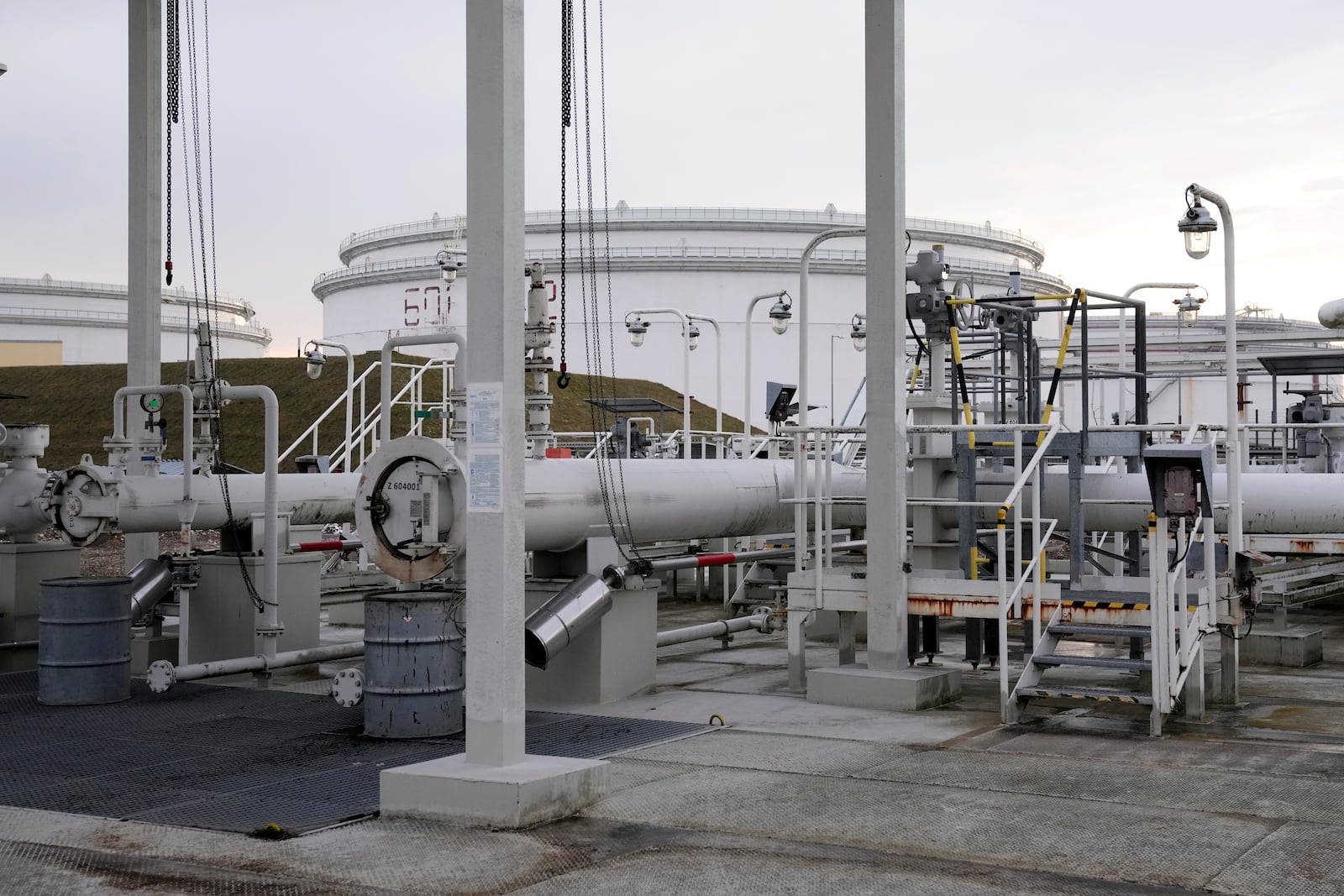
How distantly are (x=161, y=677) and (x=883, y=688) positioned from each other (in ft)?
18.8

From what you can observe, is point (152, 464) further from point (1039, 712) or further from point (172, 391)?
point (1039, 712)

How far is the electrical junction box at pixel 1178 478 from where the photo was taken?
29.4 ft

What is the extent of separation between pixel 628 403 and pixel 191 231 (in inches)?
328

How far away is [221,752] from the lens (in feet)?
29.4

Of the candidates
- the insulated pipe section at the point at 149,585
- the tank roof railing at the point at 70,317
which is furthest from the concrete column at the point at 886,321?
the tank roof railing at the point at 70,317

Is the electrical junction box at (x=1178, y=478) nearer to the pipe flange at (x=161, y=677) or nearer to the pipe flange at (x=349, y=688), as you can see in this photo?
the pipe flange at (x=349, y=688)

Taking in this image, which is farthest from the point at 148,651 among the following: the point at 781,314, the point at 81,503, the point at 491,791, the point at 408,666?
the point at 781,314

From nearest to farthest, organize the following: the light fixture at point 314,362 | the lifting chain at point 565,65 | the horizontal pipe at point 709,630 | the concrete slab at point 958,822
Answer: the concrete slab at point 958,822, the lifting chain at point 565,65, the horizontal pipe at point 709,630, the light fixture at point 314,362

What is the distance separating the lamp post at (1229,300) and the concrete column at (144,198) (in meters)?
9.67

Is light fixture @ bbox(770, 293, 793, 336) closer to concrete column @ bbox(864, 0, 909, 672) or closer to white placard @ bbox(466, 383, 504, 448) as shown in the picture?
concrete column @ bbox(864, 0, 909, 672)

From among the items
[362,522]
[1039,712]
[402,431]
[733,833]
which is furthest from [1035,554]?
[402,431]

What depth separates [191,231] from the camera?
14.0 meters

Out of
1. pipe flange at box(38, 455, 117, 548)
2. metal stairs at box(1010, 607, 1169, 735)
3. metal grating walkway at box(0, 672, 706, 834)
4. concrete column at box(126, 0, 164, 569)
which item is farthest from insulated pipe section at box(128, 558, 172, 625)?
metal stairs at box(1010, 607, 1169, 735)

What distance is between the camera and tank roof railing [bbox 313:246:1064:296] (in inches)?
1802
